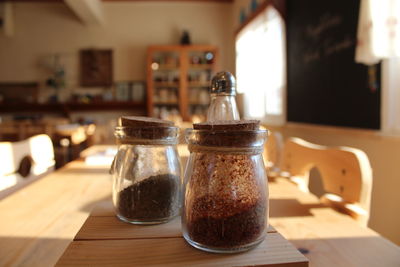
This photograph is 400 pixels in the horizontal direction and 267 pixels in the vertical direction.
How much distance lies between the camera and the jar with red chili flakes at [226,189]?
312 mm

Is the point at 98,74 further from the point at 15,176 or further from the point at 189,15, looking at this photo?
the point at 15,176

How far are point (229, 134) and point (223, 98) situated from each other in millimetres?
225

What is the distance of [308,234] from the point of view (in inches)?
21.1

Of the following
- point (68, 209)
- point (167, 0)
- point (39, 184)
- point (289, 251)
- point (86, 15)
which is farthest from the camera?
point (167, 0)

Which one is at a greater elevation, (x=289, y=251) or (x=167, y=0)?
(x=167, y=0)

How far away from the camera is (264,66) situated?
3.68 meters

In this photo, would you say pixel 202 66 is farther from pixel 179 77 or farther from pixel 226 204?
pixel 226 204

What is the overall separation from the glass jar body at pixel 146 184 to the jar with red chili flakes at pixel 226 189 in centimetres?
8

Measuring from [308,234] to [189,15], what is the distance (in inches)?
215

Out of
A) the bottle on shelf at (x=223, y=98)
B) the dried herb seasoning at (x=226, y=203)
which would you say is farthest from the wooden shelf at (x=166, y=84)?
the dried herb seasoning at (x=226, y=203)

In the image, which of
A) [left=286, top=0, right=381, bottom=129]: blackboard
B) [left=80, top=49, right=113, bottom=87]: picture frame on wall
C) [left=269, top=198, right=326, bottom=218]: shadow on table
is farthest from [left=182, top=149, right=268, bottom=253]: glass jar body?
[left=80, top=49, right=113, bottom=87]: picture frame on wall

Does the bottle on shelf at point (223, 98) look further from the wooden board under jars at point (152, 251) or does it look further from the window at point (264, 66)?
the window at point (264, 66)

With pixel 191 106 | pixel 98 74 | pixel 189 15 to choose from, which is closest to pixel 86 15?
pixel 98 74

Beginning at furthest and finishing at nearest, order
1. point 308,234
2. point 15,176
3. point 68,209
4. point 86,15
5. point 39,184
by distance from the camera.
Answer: point 86,15, point 15,176, point 39,184, point 68,209, point 308,234
